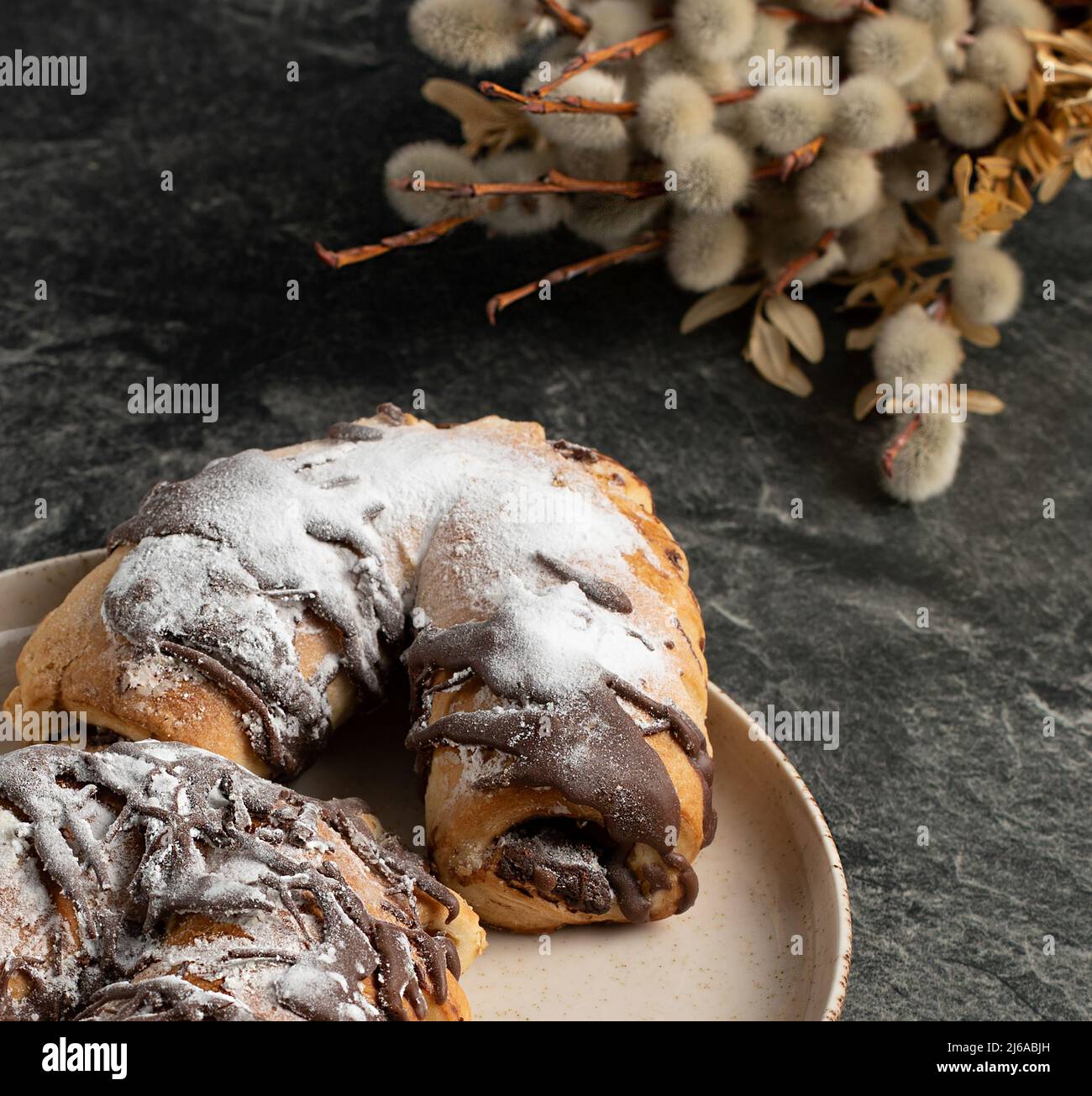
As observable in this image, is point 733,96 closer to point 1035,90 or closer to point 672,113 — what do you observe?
point 672,113

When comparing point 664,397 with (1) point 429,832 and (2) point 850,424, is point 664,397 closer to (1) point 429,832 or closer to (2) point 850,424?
(2) point 850,424

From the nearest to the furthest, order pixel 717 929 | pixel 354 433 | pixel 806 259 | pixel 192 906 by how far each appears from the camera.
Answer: pixel 192 906 < pixel 717 929 < pixel 354 433 < pixel 806 259

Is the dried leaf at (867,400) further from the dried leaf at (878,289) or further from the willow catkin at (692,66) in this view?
the willow catkin at (692,66)

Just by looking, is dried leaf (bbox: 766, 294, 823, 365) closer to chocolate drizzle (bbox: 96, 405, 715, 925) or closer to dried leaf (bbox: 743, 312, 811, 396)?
dried leaf (bbox: 743, 312, 811, 396)

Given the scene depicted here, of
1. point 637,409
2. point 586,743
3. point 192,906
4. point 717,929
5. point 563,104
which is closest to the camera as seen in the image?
point 192,906

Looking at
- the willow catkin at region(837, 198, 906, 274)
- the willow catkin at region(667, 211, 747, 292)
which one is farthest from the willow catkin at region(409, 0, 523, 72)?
the willow catkin at region(837, 198, 906, 274)

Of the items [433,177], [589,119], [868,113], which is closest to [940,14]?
[868,113]
